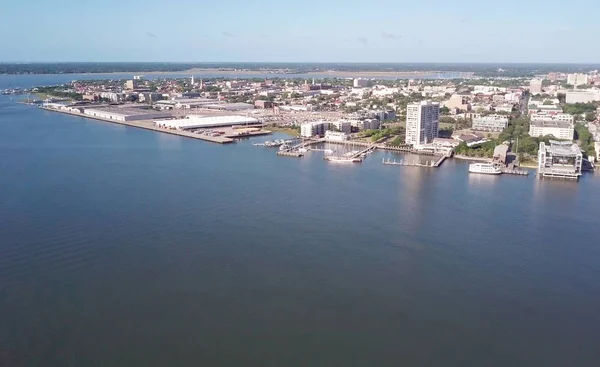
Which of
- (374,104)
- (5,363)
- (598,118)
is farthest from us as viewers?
(374,104)

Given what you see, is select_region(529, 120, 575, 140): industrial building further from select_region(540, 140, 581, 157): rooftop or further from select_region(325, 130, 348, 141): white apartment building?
select_region(325, 130, 348, 141): white apartment building

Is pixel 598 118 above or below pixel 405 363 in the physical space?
above

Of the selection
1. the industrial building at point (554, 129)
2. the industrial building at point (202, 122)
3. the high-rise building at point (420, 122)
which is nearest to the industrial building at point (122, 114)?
the industrial building at point (202, 122)

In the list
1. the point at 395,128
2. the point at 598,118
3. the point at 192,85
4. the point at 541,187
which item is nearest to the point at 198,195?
the point at 541,187

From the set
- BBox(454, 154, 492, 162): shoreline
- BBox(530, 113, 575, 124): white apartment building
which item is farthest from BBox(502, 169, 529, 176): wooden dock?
BBox(530, 113, 575, 124): white apartment building

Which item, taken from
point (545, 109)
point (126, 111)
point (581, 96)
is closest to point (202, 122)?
point (126, 111)

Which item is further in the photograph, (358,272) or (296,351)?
(358,272)

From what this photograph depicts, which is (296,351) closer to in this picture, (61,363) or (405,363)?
(405,363)
